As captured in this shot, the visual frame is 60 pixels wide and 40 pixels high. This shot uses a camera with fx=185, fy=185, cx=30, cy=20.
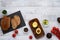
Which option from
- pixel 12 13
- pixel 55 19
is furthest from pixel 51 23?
pixel 12 13

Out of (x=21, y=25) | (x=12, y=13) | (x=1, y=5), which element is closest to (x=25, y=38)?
(x=21, y=25)

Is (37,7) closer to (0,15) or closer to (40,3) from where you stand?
(40,3)

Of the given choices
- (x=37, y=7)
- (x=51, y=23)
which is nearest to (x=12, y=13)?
(x=37, y=7)

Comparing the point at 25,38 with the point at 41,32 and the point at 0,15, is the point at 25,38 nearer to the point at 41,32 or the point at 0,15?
the point at 41,32

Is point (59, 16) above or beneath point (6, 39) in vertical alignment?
above

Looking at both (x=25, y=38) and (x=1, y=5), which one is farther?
(x=1, y=5)

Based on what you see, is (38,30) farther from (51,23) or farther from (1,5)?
(1,5)

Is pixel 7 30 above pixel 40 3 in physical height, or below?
below
